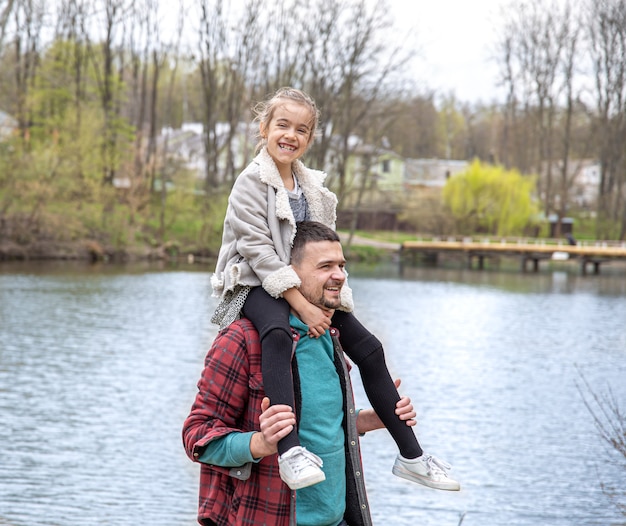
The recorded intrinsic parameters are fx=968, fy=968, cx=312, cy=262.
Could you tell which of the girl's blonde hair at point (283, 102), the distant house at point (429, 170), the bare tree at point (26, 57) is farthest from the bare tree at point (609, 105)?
the girl's blonde hair at point (283, 102)

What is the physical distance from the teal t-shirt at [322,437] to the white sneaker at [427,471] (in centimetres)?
29

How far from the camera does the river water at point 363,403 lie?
961cm

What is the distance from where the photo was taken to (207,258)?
1646 inches

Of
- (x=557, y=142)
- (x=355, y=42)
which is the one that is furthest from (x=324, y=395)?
(x=557, y=142)

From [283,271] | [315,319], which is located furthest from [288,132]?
[315,319]

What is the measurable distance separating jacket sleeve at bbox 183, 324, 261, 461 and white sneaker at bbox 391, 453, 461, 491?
1.78 ft

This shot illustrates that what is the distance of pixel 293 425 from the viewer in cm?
251

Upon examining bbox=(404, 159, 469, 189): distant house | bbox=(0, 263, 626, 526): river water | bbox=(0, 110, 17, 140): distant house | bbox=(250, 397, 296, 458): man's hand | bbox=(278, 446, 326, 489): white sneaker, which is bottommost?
bbox=(0, 263, 626, 526): river water

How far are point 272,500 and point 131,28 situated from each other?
169 feet

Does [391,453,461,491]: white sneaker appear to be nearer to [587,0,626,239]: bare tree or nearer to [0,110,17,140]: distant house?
[0,110,17,140]: distant house

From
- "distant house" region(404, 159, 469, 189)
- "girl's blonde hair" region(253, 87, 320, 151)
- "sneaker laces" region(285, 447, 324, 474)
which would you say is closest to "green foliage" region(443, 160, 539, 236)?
"distant house" region(404, 159, 469, 189)

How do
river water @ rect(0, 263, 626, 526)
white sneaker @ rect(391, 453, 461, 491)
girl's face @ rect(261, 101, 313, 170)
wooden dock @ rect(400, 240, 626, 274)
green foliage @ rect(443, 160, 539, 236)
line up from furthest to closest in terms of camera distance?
green foliage @ rect(443, 160, 539, 236), wooden dock @ rect(400, 240, 626, 274), river water @ rect(0, 263, 626, 526), girl's face @ rect(261, 101, 313, 170), white sneaker @ rect(391, 453, 461, 491)

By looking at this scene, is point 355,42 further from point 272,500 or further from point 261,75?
point 272,500

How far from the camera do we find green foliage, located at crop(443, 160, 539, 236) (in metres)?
57.8
